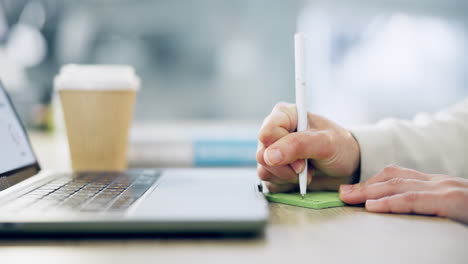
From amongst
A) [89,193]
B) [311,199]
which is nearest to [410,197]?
[311,199]

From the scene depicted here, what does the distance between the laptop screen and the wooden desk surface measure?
258mm

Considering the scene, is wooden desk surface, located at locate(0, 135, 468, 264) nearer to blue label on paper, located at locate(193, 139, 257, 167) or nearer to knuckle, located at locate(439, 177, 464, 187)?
knuckle, located at locate(439, 177, 464, 187)

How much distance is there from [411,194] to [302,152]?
0.47 ft

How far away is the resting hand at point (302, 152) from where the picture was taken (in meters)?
0.56

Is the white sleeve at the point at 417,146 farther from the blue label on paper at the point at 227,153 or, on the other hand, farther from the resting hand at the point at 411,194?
the blue label on paper at the point at 227,153

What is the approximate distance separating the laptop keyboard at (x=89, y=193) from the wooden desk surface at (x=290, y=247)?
0.05m

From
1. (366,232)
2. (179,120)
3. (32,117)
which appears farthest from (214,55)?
(366,232)

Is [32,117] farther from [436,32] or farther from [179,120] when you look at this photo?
[436,32]

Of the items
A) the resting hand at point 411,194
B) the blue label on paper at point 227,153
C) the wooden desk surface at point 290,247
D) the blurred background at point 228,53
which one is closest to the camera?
the wooden desk surface at point 290,247

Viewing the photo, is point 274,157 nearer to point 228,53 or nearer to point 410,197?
point 410,197

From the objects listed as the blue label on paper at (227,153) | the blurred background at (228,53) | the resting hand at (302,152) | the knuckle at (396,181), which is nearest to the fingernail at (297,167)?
the resting hand at (302,152)

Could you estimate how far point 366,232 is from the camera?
1.39 ft

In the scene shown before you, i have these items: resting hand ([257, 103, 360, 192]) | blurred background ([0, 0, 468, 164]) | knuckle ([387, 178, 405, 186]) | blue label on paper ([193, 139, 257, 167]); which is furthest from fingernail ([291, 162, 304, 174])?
blurred background ([0, 0, 468, 164])

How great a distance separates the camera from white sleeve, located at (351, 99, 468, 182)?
0.66 metres
